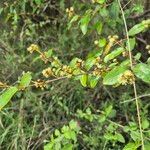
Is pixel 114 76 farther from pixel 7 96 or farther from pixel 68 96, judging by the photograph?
pixel 68 96

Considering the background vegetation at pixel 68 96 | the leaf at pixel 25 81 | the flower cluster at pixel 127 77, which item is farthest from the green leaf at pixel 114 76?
the background vegetation at pixel 68 96

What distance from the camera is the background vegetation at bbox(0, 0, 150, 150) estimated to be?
1906 mm

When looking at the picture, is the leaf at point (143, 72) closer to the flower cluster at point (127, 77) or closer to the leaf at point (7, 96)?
the flower cluster at point (127, 77)

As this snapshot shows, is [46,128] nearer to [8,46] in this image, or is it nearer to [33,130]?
[33,130]

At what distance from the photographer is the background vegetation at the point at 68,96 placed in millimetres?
1906

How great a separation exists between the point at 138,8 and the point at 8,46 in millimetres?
1065

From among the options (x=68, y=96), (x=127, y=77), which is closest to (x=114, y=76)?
(x=127, y=77)

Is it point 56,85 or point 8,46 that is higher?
point 8,46

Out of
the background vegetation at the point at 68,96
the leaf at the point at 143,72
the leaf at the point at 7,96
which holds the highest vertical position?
the leaf at the point at 7,96

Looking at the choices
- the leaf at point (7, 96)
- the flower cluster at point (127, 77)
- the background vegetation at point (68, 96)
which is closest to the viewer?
the flower cluster at point (127, 77)

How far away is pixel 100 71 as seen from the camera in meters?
1.08

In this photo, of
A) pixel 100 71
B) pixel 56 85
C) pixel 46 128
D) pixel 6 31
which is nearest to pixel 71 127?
pixel 46 128

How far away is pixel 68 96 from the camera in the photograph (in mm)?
2281

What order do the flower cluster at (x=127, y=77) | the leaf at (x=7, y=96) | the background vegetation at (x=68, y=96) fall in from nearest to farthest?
the flower cluster at (x=127, y=77), the leaf at (x=7, y=96), the background vegetation at (x=68, y=96)
